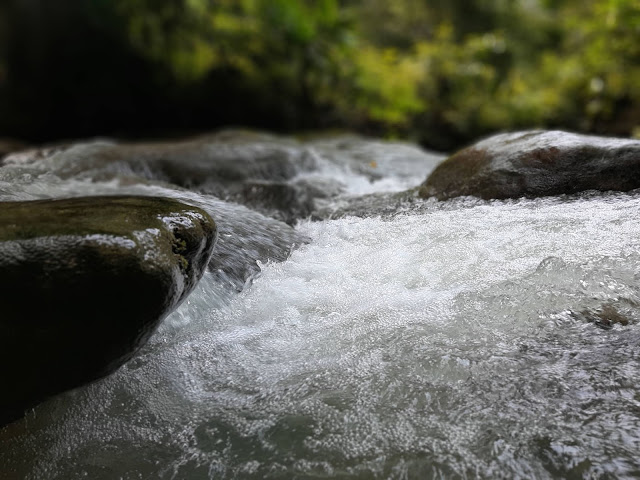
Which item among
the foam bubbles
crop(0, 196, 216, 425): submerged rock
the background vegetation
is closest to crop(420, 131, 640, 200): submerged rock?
the foam bubbles

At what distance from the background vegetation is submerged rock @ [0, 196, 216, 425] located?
6.00 meters

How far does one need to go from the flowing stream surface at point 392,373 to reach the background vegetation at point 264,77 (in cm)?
490

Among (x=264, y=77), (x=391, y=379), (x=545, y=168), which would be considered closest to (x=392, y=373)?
(x=391, y=379)

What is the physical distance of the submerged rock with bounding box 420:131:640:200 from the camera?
2834 mm

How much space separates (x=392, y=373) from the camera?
5.48 feet

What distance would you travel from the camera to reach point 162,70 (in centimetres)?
700

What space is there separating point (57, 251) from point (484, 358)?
138 centimetres

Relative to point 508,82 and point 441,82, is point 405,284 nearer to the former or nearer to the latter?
point 441,82

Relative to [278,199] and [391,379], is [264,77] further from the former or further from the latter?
[391,379]

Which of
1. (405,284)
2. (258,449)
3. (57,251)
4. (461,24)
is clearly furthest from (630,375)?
(461,24)

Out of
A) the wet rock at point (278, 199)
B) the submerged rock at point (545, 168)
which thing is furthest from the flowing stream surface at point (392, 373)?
the wet rock at point (278, 199)

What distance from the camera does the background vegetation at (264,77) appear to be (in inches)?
269

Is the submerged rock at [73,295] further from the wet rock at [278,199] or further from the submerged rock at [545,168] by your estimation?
the submerged rock at [545,168]

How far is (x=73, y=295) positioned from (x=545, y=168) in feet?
8.49
